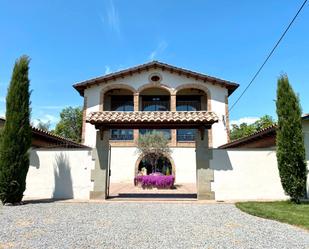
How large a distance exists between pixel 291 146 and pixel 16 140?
923 cm

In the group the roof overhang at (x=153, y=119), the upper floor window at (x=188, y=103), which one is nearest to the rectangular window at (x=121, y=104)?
the upper floor window at (x=188, y=103)

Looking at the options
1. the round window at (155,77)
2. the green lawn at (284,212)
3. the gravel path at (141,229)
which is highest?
the round window at (155,77)

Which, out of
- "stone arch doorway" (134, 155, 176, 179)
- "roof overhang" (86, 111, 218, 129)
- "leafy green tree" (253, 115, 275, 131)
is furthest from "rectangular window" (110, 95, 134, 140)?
"leafy green tree" (253, 115, 275, 131)

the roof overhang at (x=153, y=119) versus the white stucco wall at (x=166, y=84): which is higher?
the white stucco wall at (x=166, y=84)

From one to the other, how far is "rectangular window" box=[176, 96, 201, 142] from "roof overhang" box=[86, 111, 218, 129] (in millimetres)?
11757

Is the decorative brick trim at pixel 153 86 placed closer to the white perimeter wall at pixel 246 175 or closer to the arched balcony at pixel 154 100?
the arched balcony at pixel 154 100

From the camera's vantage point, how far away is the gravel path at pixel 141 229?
405 centimetres

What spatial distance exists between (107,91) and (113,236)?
17.8 meters

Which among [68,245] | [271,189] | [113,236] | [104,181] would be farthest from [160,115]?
[68,245]

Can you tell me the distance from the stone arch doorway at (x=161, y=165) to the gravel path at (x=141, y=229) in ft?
42.5

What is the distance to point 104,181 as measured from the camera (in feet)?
29.7

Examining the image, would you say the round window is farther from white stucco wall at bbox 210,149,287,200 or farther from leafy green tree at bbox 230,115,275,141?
leafy green tree at bbox 230,115,275,141

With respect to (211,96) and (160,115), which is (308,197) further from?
(211,96)

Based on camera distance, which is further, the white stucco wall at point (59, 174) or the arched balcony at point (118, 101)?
the arched balcony at point (118, 101)
